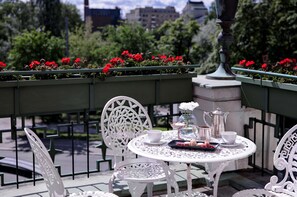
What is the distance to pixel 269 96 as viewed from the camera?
11.4 feet

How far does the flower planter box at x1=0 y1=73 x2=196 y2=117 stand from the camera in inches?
130

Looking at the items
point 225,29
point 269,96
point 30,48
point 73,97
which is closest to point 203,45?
point 30,48

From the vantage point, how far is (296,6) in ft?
55.0

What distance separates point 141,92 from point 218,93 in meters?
0.76

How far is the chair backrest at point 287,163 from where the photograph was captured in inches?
95.4

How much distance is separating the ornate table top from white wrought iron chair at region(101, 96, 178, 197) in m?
0.28

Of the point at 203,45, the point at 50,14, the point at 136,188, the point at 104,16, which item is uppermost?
the point at 104,16

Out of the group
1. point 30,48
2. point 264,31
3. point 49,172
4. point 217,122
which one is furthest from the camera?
point 30,48

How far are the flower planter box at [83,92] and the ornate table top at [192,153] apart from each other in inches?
43.1

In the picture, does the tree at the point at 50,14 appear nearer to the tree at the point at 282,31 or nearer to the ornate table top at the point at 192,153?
the tree at the point at 282,31

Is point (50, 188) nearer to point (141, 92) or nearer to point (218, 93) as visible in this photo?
point (141, 92)

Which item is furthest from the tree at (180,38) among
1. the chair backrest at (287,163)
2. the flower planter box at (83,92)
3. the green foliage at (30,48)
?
the chair backrest at (287,163)

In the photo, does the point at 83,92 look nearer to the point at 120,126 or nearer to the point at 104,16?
the point at 120,126

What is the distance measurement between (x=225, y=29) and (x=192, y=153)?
2.20 metres
